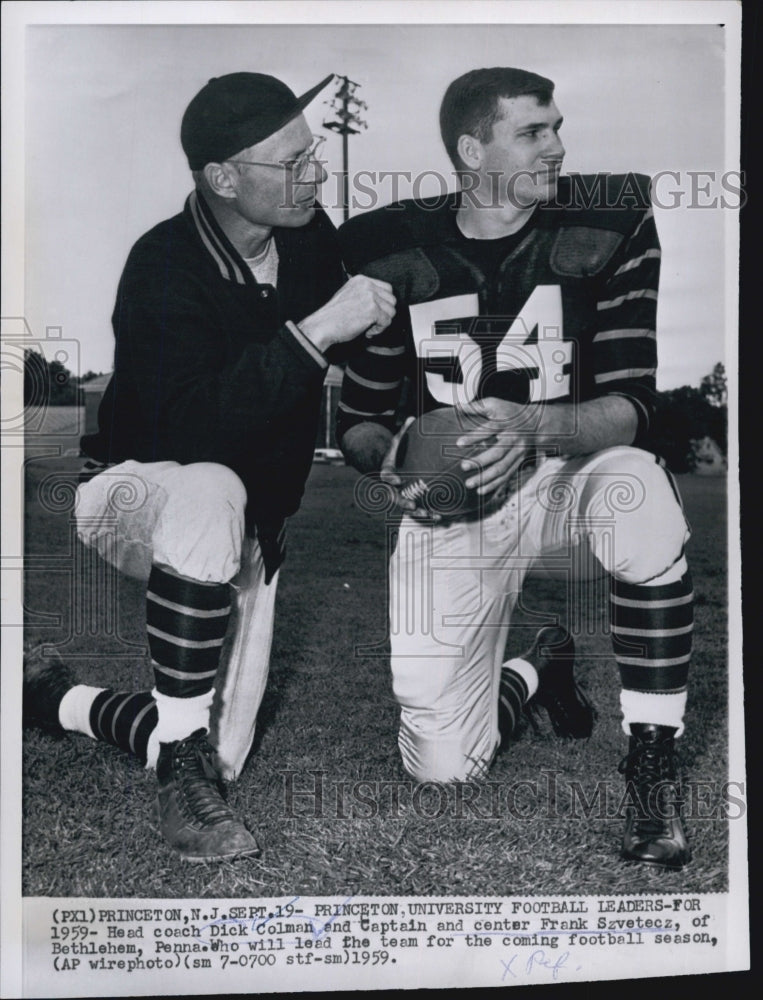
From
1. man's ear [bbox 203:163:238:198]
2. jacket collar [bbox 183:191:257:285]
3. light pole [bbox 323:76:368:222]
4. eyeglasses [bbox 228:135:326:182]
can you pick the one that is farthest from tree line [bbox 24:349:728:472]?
light pole [bbox 323:76:368:222]

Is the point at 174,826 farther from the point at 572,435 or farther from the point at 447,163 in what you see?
the point at 447,163

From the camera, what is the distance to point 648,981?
1945mm

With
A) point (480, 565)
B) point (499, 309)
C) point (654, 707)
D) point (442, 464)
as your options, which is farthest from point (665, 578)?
point (499, 309)

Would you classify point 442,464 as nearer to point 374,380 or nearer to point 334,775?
point 374,380

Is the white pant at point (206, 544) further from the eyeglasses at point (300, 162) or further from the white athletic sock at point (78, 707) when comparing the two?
the eyeglasses at point (300, 162)

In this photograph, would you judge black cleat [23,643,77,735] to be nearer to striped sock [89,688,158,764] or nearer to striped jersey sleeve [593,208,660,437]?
striped sock [89,688,158,764]

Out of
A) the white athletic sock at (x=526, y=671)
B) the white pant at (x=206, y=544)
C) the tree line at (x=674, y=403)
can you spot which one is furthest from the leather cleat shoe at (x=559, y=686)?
the white pant at (x=206, y=544)

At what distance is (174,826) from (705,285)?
60.8 inches

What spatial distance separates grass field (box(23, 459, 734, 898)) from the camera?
74.7 inches

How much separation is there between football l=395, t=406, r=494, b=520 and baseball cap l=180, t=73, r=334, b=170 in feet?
2.18

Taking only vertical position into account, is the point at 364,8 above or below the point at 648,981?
above

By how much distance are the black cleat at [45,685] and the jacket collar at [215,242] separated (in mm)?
855

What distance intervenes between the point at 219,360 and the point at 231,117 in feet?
1.61

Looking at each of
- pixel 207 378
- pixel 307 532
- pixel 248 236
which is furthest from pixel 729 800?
pixel 248 236
